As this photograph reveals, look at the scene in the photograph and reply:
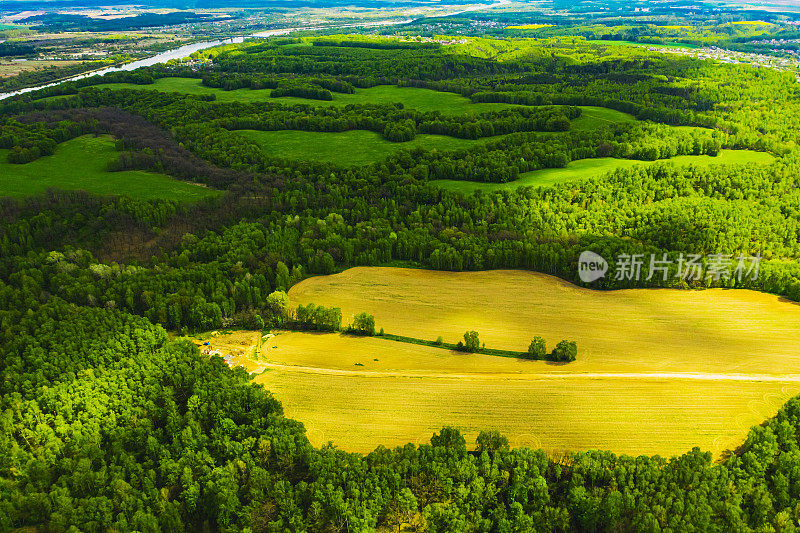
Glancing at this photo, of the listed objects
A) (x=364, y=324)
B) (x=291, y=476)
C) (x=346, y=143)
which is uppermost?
(x=346, y=143)

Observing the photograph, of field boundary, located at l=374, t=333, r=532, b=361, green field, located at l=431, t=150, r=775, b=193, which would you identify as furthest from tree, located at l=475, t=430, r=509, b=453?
green field, located at l=431, t=150, r=775, b=193

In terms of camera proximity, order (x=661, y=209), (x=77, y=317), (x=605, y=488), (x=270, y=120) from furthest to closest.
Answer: (x=270, y=120)
(x=661, y=209)
(x=77, y=317)
(x=605, y=488)

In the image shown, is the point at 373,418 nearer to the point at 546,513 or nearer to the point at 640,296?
the point at 546,513

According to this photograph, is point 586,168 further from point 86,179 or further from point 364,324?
point 86,179

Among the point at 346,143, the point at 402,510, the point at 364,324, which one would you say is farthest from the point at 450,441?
the point at 346,143

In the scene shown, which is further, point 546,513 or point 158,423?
point 158,423

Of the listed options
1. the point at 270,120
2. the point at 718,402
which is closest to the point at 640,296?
the point at 718,402

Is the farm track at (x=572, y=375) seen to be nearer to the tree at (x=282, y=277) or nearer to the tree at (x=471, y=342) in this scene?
the tree at (x=471, y=342)

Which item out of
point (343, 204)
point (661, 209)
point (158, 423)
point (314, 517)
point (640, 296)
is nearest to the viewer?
point (314, 517)
